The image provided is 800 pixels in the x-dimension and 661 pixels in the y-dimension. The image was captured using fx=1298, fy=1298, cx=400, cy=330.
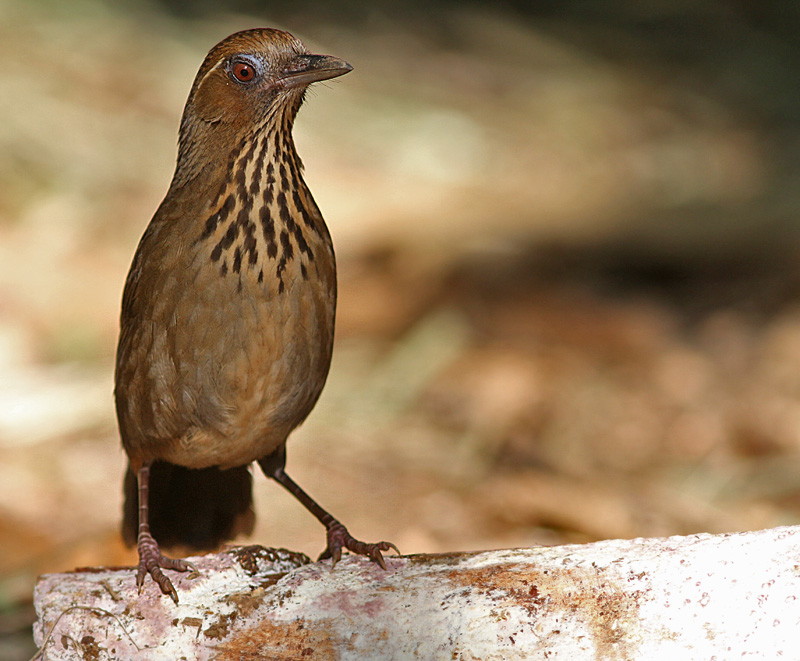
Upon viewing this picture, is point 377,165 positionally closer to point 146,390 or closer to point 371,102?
point 371,102

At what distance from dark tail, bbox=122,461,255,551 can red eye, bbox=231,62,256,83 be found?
4.88 ft

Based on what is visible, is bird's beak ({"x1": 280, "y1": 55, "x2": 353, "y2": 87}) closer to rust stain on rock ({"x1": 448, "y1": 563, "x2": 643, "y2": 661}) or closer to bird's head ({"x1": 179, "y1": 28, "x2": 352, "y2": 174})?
bird's head ({"x1": 179, "y1": 28, "x2": 352, "y2": 174})

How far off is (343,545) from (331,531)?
7 centimetres

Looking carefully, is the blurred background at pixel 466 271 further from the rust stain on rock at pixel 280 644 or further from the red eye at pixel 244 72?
the red eye at pixel 244 72

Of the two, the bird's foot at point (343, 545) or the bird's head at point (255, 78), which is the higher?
the bird's head at point (255, 78)

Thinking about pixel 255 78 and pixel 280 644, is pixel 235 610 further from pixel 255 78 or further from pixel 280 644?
pixel 255 78

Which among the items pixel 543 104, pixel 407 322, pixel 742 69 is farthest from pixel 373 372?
pixel 742 69

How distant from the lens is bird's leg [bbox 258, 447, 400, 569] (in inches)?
145

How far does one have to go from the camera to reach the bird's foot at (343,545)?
3676 mm

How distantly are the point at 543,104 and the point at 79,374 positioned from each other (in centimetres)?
606

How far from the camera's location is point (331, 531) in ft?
13.6

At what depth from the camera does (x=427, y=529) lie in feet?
18.2

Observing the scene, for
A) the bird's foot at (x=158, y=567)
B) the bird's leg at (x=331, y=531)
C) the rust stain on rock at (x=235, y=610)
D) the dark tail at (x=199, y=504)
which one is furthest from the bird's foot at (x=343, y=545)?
the dark tail at (x=199, y=504)

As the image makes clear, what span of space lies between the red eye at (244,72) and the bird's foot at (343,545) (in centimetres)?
141
